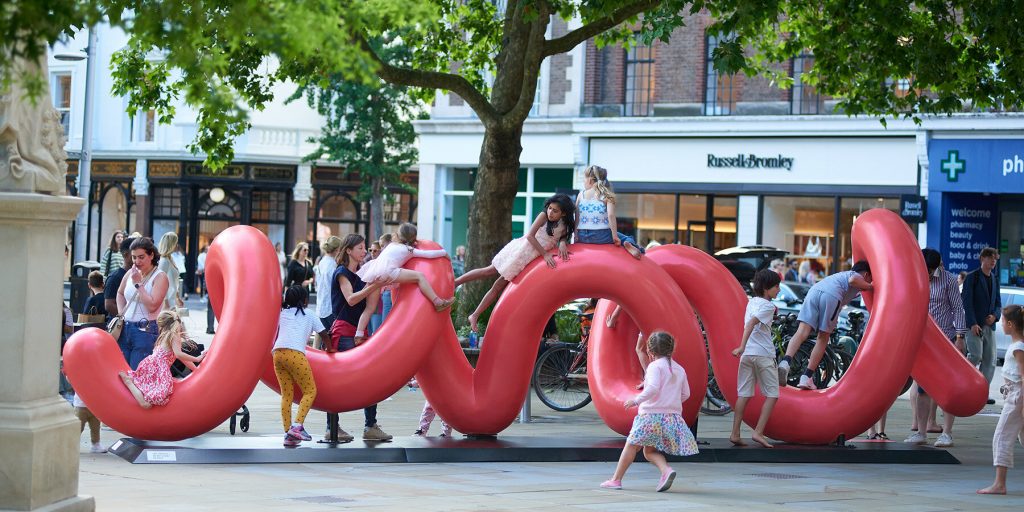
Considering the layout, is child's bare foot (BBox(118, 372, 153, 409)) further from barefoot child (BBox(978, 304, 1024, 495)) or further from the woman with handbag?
barefoot child (BBox(978, 304, 1024, 495))

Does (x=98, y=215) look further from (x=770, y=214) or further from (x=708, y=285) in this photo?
(x=708, y=285)

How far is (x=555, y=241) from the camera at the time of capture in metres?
12.8

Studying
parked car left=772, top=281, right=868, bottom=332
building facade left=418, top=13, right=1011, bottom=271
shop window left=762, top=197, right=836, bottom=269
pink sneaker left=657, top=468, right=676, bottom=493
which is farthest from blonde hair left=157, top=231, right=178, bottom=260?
shop window left=762, top=197, right=836, bottom=269

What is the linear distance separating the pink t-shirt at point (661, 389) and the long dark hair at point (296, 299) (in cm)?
309

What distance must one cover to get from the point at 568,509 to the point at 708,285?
4139 millimetres

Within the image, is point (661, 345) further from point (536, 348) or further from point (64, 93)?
point (64, 93)

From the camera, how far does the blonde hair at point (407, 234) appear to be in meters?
12.5

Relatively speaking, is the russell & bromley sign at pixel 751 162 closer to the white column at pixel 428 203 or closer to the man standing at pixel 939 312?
the white column at pixel 428 203

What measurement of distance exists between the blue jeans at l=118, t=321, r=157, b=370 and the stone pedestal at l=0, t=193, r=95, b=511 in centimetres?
419

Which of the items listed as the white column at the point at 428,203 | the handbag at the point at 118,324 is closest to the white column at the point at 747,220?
the white column at the point at 428,203

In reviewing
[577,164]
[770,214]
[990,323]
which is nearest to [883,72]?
[990,323]

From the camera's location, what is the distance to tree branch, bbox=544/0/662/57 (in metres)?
17.0

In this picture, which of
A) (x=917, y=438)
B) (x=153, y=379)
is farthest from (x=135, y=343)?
(x=917, y=438)

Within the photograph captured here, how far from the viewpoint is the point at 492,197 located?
19.0m
